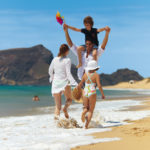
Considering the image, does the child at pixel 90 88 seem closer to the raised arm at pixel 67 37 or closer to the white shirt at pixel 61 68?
the white shirt at pixel 61 68

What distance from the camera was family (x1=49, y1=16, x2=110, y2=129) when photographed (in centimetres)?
556

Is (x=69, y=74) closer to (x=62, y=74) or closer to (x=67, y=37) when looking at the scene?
(x=62, y=74)

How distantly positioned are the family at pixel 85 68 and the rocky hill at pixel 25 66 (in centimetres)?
14565

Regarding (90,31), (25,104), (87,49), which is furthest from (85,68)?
(25,104)

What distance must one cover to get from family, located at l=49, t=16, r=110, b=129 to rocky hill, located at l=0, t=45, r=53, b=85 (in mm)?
145647

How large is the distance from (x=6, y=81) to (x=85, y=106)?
160m

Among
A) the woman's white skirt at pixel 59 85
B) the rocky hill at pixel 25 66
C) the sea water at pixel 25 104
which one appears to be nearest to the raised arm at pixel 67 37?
the woman's white skirt at pixel 59 85

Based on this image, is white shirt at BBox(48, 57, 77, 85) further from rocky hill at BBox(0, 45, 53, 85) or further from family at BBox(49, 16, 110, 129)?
rocky hill at BBox(0, 45, 53, 85)

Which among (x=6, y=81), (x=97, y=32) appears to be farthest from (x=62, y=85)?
(x=6, y=81)

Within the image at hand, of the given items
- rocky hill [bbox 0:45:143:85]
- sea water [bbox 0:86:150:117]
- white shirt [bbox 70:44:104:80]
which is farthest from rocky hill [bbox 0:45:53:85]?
Answer: white shirt [bbox 70:44:104:80]

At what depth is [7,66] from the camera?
16738 centimetres

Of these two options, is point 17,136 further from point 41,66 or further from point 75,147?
point 41,66

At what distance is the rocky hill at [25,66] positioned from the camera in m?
160

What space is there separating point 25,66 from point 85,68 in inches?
6586
